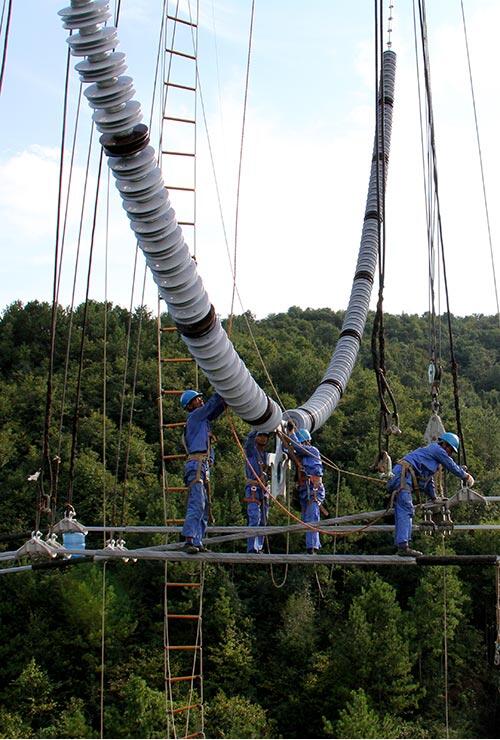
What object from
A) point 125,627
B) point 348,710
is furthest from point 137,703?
point 348,710

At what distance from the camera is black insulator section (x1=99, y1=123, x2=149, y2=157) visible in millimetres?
5285

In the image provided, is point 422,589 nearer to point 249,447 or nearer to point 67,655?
point 67,655

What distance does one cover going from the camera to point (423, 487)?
8156 millimetres

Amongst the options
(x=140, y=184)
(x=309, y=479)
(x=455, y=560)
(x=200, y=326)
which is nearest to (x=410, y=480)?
(x=455, y=560)

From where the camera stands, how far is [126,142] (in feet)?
17.4

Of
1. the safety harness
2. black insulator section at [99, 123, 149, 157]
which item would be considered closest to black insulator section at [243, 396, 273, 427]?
the safety harness

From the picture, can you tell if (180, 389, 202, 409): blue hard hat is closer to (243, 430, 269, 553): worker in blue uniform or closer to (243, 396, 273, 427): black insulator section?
(243, 430, 269, 553): worker in blue uniform

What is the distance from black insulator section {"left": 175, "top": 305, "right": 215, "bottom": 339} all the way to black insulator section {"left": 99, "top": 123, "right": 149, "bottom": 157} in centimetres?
103

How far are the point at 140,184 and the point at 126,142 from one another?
0.22 m

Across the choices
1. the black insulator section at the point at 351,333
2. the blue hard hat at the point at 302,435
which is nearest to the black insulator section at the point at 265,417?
the blue hard hat at the point at 302,435

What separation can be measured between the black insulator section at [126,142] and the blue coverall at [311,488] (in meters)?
3.85

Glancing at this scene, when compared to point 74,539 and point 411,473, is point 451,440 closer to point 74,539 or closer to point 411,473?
point 411,473

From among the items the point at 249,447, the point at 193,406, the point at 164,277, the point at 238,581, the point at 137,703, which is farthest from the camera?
the point at 238,581

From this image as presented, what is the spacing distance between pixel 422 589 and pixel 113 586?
10679mm
